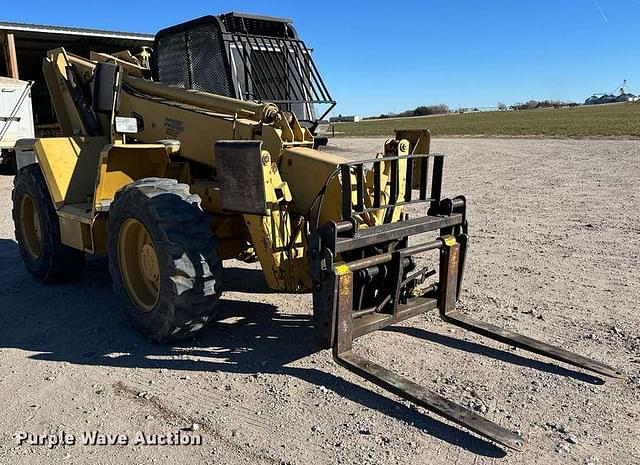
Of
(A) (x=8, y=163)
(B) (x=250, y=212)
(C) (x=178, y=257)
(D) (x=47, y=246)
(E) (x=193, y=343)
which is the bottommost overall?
(E) (x=193, y=343)

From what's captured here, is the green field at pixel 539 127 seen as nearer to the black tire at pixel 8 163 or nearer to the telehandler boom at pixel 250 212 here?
the black tire at pixel 8 163

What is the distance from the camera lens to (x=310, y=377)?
413 cm

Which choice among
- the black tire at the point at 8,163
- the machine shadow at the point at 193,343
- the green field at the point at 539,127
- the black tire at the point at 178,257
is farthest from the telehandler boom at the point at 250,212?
the green field at the point at 539,127

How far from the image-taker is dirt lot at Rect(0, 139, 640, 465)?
3.29 m

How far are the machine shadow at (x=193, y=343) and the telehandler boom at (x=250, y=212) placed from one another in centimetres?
14

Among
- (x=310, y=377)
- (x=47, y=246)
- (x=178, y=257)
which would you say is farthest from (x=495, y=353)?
(x=47, y=246)

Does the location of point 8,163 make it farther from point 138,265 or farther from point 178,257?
point 178,257

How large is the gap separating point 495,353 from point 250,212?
7.08 ft

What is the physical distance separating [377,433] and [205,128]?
10.1 ft

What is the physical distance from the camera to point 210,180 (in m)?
5.52

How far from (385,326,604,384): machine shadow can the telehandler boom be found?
10 cm

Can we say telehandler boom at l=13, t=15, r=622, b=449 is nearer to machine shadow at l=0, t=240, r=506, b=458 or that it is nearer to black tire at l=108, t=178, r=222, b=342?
black tire at l=108, t=178, r=222, b=342

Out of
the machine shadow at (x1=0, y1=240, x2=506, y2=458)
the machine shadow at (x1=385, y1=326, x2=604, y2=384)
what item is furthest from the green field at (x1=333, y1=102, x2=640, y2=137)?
the machine shadow at (x1=0, y1=240, x2=506, y2=458)

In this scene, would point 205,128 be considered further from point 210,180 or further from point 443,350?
point 443,350
